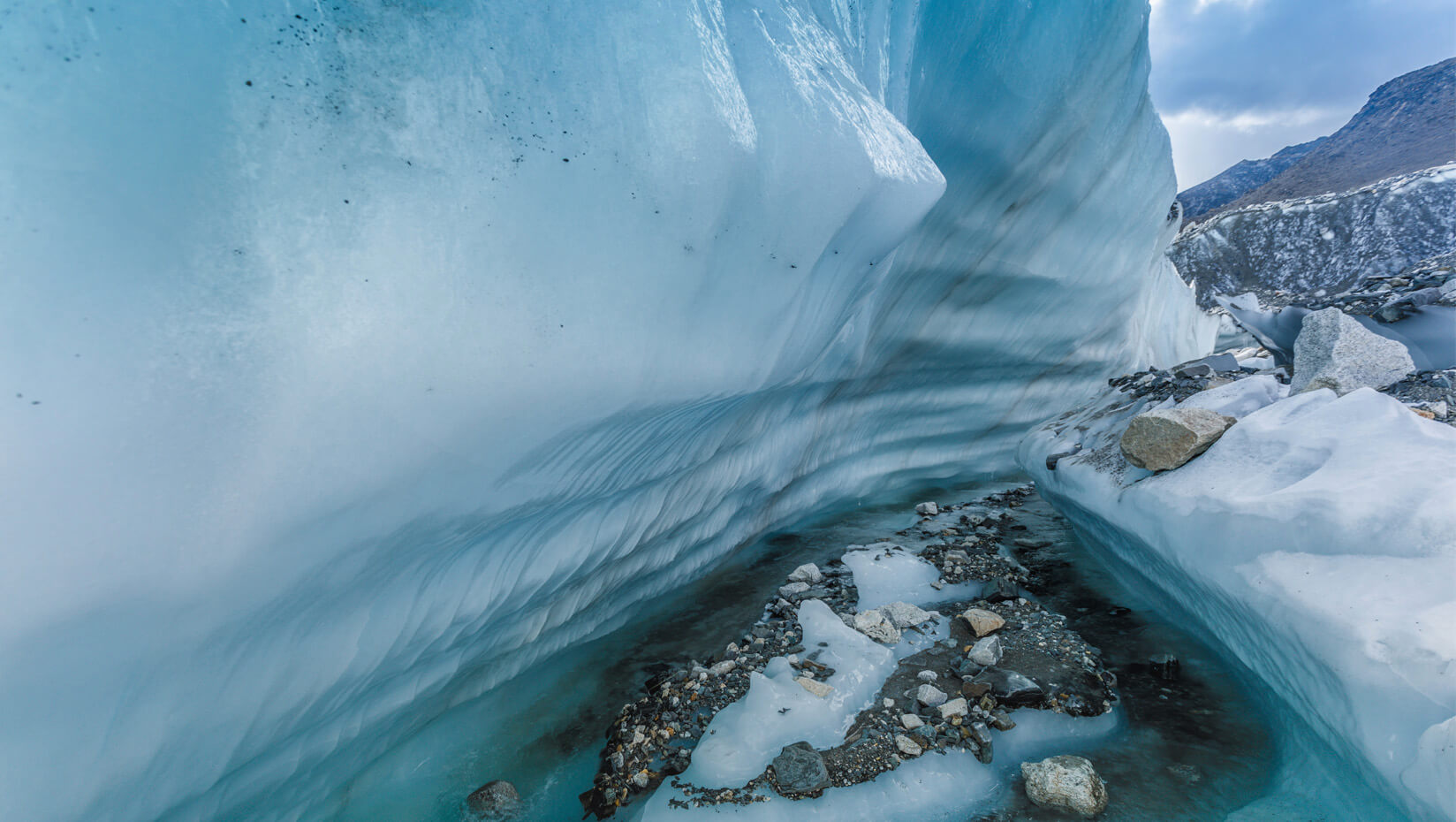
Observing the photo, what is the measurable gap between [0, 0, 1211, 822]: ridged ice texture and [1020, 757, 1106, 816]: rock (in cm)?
162

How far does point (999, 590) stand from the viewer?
10.6 ft

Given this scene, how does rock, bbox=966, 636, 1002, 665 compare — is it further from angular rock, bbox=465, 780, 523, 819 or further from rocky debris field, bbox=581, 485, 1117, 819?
angular rock, bbox=465, 780, 523, 819

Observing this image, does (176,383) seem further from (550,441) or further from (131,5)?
(550,441)

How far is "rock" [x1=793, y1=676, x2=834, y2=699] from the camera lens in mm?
2336

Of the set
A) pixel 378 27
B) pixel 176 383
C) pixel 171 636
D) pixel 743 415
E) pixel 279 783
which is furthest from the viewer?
pixel 743 415

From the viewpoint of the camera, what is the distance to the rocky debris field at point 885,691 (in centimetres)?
199

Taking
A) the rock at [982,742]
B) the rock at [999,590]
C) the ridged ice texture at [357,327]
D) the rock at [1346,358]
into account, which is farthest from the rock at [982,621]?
the rock at [1346,358]

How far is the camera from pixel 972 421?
6473 mm

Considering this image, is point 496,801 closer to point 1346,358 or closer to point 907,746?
point 907,746

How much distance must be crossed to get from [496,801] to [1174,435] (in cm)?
304

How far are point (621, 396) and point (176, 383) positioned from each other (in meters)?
1.01

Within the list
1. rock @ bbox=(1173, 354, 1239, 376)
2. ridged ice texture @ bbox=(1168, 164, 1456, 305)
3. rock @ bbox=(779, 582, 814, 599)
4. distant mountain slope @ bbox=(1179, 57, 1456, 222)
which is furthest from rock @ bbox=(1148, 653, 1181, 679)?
distant mountain slope @ bbox=(1179, 57, 1456, 222)

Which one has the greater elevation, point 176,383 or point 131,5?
point 131,5

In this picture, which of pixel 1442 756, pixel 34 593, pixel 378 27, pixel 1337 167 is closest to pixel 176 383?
pixel 34 593
